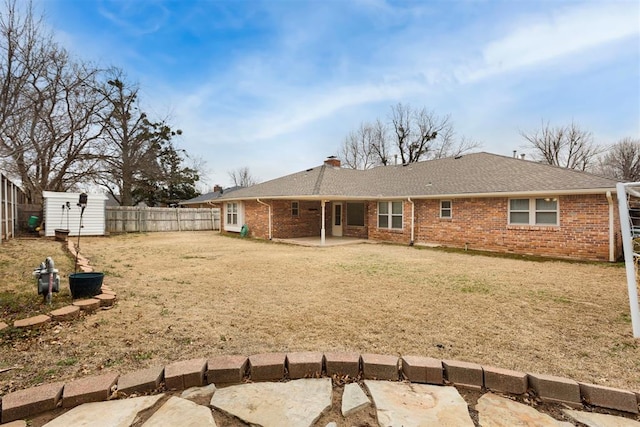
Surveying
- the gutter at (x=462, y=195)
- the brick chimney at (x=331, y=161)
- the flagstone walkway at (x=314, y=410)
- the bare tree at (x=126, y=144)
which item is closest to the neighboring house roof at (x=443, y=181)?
the gutter at (x=462, y=195)

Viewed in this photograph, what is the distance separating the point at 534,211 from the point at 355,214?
310 inches

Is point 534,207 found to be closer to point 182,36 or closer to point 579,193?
point 579,193

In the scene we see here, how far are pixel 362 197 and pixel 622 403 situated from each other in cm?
1169

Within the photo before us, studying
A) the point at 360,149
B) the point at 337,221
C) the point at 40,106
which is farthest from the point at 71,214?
the point at 360,149

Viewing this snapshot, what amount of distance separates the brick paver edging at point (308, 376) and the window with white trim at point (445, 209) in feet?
34.3

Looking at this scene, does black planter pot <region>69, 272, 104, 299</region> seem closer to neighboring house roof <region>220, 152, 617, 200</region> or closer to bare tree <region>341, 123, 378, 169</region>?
neighboring house roof <region>220, 152, 617, 200</region>

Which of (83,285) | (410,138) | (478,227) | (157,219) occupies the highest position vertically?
(410,138)

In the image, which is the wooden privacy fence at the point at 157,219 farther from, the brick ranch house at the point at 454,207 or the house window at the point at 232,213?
the house window at the point at 232,213

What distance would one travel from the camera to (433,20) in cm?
962

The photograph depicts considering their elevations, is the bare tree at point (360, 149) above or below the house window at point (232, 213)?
above

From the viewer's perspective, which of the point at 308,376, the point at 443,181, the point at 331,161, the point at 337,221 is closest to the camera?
the point at 308,376

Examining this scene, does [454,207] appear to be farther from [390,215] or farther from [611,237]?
[611,237]

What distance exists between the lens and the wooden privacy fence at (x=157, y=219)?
18.7 m

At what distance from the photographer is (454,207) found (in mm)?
12148
